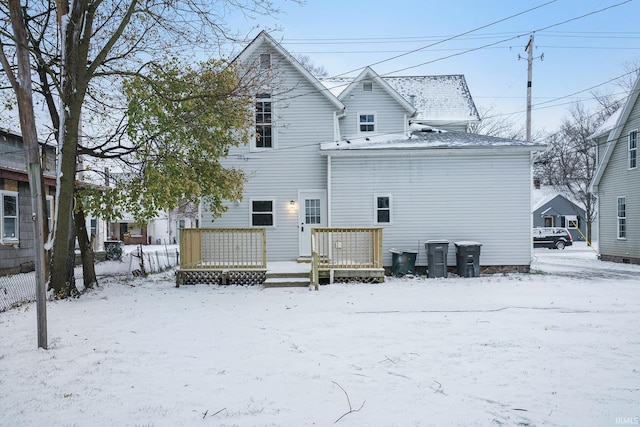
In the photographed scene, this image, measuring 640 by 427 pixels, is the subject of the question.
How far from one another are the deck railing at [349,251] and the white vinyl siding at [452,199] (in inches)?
37.5

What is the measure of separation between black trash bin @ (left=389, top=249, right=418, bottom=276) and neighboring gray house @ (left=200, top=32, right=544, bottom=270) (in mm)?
487

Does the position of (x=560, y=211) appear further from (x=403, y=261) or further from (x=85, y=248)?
(x=85, y=248)

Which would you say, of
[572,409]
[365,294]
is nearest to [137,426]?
[572,409]

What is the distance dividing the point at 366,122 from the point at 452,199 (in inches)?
233

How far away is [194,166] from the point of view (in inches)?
406

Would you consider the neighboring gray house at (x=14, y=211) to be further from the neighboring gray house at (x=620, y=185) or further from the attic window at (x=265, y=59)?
the neighboring gray house at (x=620, y=185)

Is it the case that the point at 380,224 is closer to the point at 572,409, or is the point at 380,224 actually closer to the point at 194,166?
the point at 194,166

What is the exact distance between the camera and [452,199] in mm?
13297

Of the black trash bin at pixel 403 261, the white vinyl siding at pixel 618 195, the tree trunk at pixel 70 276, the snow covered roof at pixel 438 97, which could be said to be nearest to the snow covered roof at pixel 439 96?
the snow covered roof at pixel 438 97

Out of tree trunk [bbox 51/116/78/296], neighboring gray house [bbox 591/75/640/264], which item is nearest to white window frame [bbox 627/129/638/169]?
neighboring gray house [bbox 591/75/640/264]

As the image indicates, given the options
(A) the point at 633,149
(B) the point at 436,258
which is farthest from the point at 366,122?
(A) the point at 633,149

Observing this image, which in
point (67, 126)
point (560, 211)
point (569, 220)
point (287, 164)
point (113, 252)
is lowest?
point (113, 252)

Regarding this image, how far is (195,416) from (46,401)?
1.52 metres

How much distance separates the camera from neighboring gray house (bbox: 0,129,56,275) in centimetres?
1321
